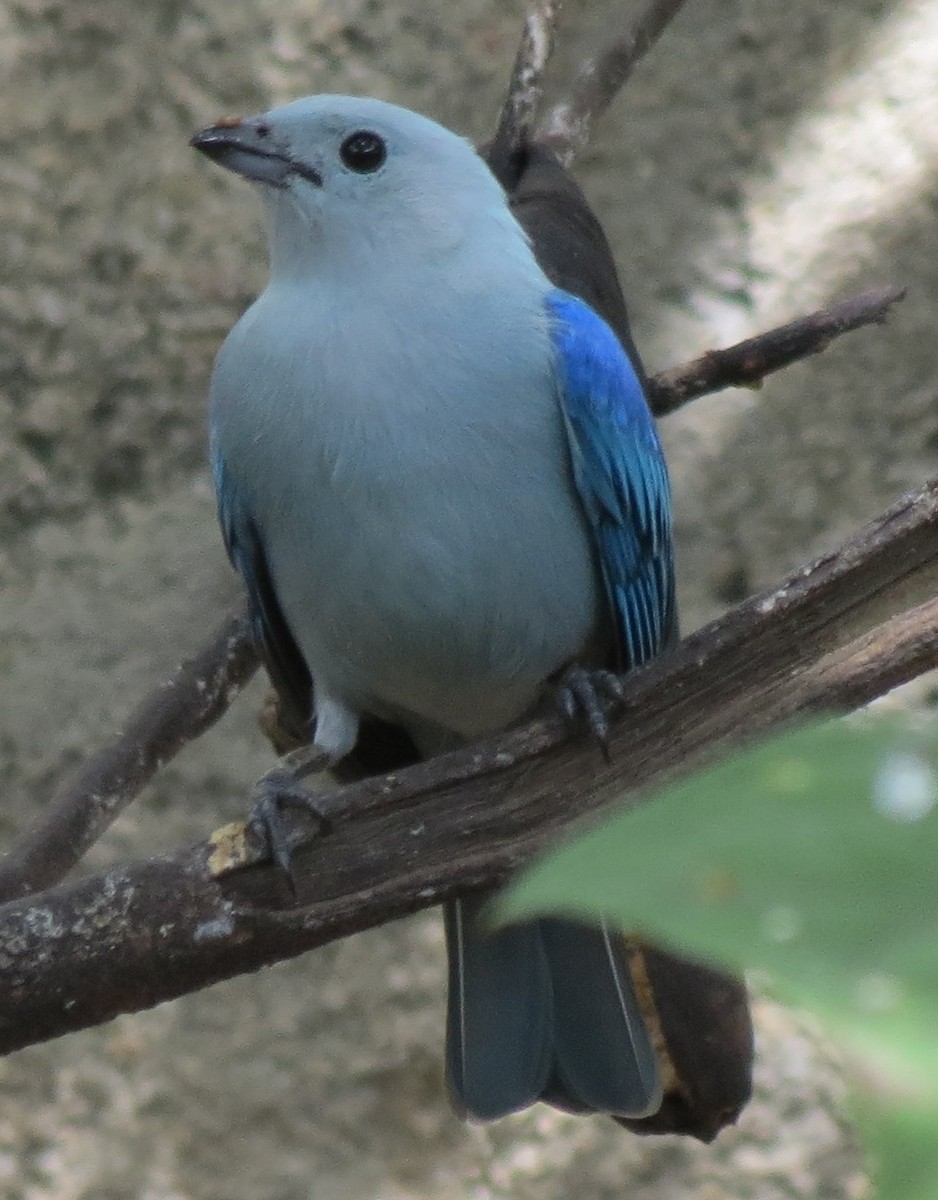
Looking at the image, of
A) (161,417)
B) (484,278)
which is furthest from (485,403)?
(161,417)

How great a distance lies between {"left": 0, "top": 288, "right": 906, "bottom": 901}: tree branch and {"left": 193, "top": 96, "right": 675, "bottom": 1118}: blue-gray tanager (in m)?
0.20

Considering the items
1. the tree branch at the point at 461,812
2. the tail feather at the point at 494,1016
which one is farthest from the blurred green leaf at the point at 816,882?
the tail feather at the point at 494,1016

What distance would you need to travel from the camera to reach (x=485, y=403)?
6.23 ft

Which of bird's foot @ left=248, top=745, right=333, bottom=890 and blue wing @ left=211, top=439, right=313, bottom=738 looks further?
blue wing @ left=211, top=439, right=313, bottom=738

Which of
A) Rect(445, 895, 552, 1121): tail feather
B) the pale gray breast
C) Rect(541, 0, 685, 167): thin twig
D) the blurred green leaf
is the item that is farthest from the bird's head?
the blurred green leaf

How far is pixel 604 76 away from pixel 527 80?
10.9 inches

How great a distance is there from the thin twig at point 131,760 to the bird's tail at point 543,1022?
1.56ft

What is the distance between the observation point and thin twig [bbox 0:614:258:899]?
202cm

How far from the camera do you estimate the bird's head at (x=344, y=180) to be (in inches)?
79.0

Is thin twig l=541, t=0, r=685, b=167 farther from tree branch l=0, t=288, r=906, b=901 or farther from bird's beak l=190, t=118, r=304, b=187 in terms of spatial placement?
bird's beak l=190, t=118, r=304, b=187

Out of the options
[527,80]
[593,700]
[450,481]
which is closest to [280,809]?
[593,700]

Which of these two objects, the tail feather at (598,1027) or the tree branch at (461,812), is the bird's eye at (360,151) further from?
the tail feather at (598,1027)

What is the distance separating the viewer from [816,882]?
0.32 metres

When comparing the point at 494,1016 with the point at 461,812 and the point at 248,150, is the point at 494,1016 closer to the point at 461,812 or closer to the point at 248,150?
the point at 461,812
